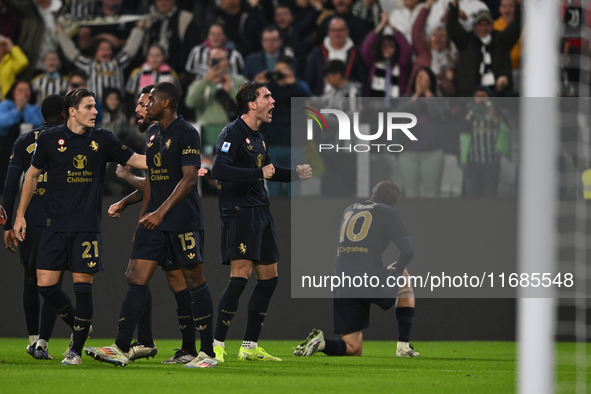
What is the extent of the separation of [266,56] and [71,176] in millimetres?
5205

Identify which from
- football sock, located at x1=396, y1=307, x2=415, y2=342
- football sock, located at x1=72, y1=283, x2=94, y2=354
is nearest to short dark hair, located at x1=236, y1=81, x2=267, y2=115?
football sock, located at x1=72, y1=283, x2=94, y2=354

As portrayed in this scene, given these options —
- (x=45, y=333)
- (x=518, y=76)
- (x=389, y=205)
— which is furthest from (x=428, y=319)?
(x=45, y=333)

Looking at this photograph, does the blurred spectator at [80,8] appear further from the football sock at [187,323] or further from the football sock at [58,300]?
the football sock at [187,323]

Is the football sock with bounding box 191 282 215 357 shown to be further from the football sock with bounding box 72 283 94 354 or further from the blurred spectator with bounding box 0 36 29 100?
the blurred spectator with bounding box 0 36 29 100

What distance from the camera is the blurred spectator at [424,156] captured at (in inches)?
363

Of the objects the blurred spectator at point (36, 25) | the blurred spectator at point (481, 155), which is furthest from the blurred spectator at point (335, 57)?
the blurred spectator at point (36, 25)

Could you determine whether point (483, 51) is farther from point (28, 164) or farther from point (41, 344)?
point (41, 344)

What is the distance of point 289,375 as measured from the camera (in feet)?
19.3

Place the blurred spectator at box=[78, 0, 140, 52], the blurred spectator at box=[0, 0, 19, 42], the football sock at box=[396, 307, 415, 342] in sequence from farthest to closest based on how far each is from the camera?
the blurred spectator at box=[78, 0, 140, 52]
the blurred spectator at box=[0, 0, 19, 42]
the football sock at box=[396, 307, 415, 342]

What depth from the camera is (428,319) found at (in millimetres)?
9852

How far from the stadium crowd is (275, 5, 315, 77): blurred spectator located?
0.07 ft

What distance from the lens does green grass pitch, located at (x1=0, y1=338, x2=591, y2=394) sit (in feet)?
16.5

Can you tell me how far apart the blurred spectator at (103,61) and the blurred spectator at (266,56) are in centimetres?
171

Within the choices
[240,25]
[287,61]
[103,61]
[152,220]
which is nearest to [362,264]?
[152,220]
